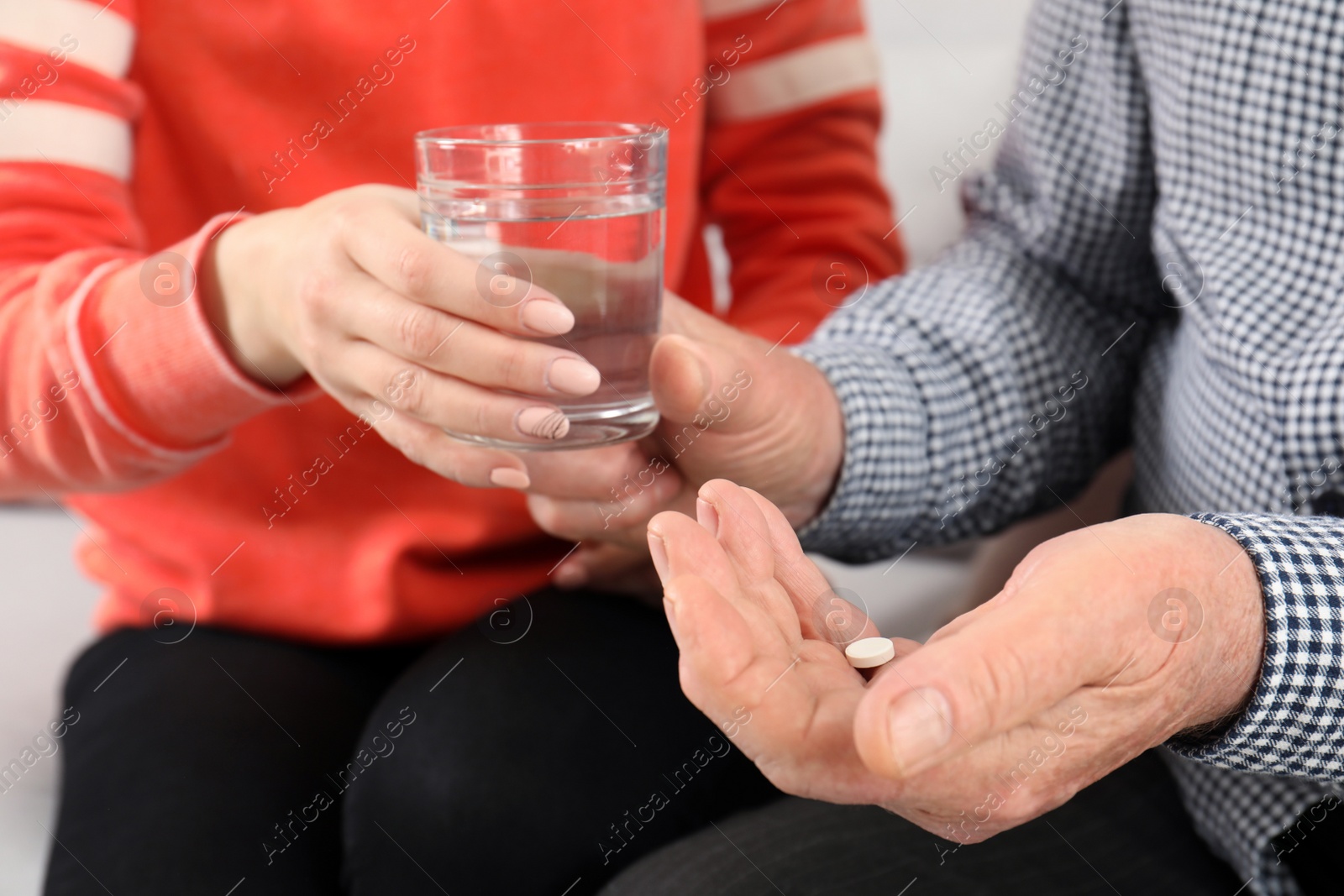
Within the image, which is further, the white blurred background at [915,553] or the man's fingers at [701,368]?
the white blurred background at [915,553]

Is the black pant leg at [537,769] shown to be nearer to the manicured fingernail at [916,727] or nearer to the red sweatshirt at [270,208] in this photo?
the red sweatshirt at [270,208]

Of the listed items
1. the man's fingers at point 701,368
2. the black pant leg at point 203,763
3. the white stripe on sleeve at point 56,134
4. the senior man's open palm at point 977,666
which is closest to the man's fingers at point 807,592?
the senior man's open palm at point 977,666

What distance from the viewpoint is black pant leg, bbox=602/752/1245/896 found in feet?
1.69

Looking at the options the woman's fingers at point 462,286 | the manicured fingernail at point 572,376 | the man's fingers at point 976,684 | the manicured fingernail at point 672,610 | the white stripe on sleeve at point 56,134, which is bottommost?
the man's fingers at point 976,684

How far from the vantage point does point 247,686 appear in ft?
2.18

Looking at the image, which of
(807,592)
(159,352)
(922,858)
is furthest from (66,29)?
(922,858)

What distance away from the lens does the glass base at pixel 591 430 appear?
0.50 m

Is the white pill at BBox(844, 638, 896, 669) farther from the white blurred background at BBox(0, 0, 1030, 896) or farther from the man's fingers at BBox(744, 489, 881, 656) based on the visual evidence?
the white blurred background at BBox(0, 0, 1030, 896)

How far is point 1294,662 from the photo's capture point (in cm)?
44

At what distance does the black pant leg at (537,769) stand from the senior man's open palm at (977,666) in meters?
0.22

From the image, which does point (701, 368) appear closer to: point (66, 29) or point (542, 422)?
point (542, 422)

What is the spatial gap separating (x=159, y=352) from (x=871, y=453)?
1.34 ft

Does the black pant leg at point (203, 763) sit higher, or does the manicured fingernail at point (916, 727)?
the manicured fingernail at point (916, 727)

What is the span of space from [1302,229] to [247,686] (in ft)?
2.22
